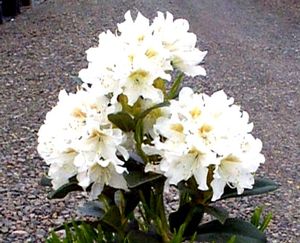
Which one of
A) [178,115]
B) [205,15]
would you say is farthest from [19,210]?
[205,15]

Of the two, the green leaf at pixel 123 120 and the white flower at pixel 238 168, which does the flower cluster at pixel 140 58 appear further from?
the white flower at pixel 238 168

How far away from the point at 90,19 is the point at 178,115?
22.5 ft

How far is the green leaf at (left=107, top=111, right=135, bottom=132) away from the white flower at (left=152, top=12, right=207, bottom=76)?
0.57 feet

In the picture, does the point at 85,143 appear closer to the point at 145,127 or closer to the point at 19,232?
the point at 145,127

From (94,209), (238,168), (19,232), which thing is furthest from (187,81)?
(238,168)

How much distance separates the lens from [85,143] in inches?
56.3

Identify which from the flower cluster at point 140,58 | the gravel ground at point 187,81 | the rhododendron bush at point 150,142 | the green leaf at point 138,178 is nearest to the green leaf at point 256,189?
the rhododendron bush at point 150,142

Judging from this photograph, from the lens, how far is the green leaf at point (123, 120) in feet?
4.77

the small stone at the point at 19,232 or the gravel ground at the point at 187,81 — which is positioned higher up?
the small stone at the point at 19,232

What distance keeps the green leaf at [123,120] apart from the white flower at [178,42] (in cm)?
17

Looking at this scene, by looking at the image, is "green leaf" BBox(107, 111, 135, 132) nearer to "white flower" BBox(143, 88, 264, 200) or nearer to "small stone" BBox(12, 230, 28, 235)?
"white flower" BBox(143, 88, 264, 200)

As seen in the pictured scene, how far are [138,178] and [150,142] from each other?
89 mm

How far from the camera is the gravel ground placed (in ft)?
10.7

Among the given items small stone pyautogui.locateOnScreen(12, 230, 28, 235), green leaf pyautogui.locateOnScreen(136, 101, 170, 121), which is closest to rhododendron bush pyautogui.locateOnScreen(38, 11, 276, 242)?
green leaf pyautogui.locateOnScreen(136, 101, 170, 121)
